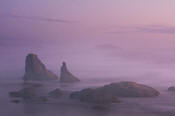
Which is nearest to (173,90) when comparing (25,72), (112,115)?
(112,115)

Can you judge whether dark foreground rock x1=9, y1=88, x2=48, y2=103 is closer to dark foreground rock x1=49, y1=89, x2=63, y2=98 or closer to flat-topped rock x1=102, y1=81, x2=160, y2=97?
dark foreground rock x1=49, y1=89, x2=63, y2=98

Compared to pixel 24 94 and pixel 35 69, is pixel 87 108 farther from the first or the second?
pixel 35 69

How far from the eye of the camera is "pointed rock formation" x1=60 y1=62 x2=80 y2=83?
243 ft

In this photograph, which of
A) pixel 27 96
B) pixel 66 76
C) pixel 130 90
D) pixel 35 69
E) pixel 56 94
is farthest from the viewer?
pixel 35 69

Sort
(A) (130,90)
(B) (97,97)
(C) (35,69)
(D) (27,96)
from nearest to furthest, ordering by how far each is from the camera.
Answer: (B) (97,97) → (D) (27,96) → (A) (130,90) → (C) (35,69)

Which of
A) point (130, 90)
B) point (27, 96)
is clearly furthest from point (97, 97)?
point (27, 96)

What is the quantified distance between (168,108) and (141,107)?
10.5ft

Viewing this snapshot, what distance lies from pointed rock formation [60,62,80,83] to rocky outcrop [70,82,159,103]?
19901 millimetres

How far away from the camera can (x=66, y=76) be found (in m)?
75.4

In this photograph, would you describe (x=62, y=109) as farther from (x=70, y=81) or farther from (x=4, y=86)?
(x=70, y=81)

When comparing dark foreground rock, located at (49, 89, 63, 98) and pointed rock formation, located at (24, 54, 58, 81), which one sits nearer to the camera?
dark foreground rock, located at (49, 89, 63, 98)

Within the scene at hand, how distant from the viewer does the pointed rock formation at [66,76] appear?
243 feet

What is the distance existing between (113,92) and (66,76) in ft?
76.4

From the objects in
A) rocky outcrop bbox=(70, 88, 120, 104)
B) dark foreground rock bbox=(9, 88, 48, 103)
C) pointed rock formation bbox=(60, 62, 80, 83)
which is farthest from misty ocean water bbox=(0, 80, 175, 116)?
pointed rock formation bbox=(60, 62, 80, 83)
